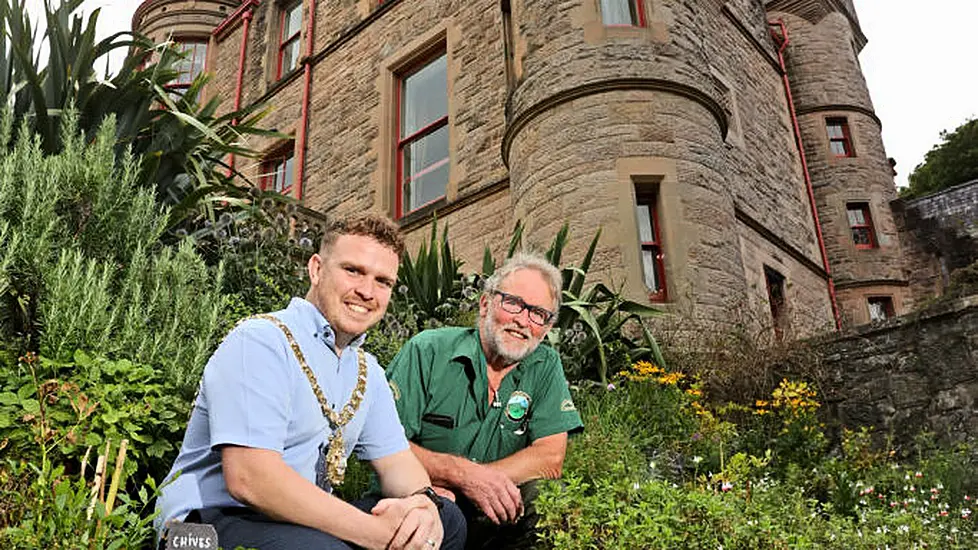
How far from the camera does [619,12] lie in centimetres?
814

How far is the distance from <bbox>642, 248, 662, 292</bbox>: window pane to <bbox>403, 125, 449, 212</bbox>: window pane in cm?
357

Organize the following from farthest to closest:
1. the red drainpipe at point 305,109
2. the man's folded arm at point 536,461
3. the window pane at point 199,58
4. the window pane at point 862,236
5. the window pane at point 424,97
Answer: the window pane at point 199,58 → the window pane at point 862,236 → the red drainpipe at point 305,109 → the window pane at point 424,97 → the man's folded arm at point 536,461

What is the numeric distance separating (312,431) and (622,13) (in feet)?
25.0

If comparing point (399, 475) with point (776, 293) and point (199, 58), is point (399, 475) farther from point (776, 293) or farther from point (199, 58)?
point (199, 58)

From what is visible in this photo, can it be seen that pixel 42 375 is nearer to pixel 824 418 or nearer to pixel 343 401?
pixel 343 401

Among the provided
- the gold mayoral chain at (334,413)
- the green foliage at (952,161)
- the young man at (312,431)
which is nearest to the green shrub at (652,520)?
the young man at (312,431)

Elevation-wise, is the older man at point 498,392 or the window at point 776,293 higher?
the window at point 776,293

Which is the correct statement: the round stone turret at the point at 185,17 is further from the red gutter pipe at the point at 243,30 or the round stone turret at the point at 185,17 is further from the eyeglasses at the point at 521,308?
the eyeglasses at the point at 521,308

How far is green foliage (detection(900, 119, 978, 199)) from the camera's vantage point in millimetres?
21766

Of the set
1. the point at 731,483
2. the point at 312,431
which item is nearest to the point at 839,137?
the point at 731,483

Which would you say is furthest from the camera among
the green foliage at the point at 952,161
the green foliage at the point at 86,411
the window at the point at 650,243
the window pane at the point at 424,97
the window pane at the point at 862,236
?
the green foliage at the point at 952,161

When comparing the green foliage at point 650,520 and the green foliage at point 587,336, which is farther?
the green foliage at point 587,336

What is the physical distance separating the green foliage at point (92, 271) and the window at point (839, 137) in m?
14.6

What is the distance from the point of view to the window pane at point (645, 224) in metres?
7.20
